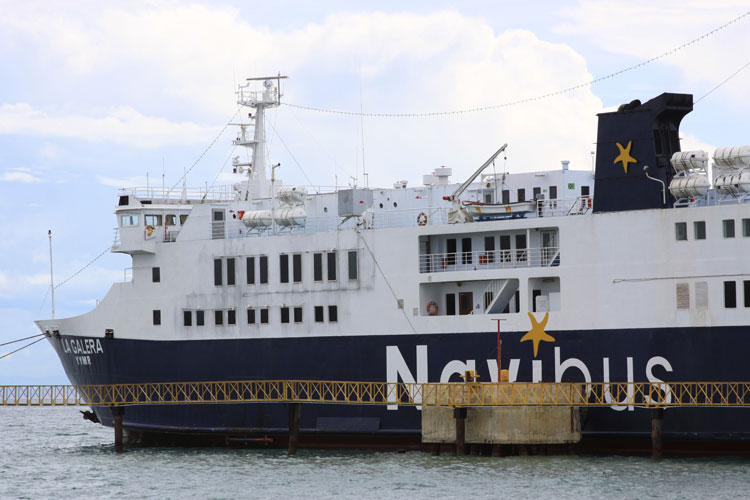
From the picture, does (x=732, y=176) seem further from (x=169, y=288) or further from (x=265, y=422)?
(x=169, y=288)

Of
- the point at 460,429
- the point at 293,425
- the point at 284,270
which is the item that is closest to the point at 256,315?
the point at 284,270

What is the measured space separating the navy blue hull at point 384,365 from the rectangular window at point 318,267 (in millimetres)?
2240

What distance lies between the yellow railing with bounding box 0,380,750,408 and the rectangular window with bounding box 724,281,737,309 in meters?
2.33

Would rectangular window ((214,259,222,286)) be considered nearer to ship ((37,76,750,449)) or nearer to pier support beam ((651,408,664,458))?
ship ((37,76,750,449))

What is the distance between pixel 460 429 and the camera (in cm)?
3794

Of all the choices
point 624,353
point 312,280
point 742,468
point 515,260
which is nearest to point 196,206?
point 312,280

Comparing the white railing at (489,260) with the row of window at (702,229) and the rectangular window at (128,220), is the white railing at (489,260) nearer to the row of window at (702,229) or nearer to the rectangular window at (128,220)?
the row of window at (702,229)

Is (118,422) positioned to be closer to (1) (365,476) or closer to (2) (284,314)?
(2) (284,314)

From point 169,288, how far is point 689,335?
1958 centimetres

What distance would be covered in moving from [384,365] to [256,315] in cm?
564

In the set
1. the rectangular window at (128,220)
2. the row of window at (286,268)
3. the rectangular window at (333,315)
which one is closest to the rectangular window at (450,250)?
the row of window at (286,268)

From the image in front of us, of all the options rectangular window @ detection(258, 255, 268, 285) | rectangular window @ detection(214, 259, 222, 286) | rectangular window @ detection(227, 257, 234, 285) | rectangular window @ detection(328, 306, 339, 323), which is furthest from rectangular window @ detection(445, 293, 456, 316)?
rectangular window @ detection(214, 259, 222, 286)

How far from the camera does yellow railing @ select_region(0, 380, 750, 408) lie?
3631 centimetres

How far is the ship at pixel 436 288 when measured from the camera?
36906mm
